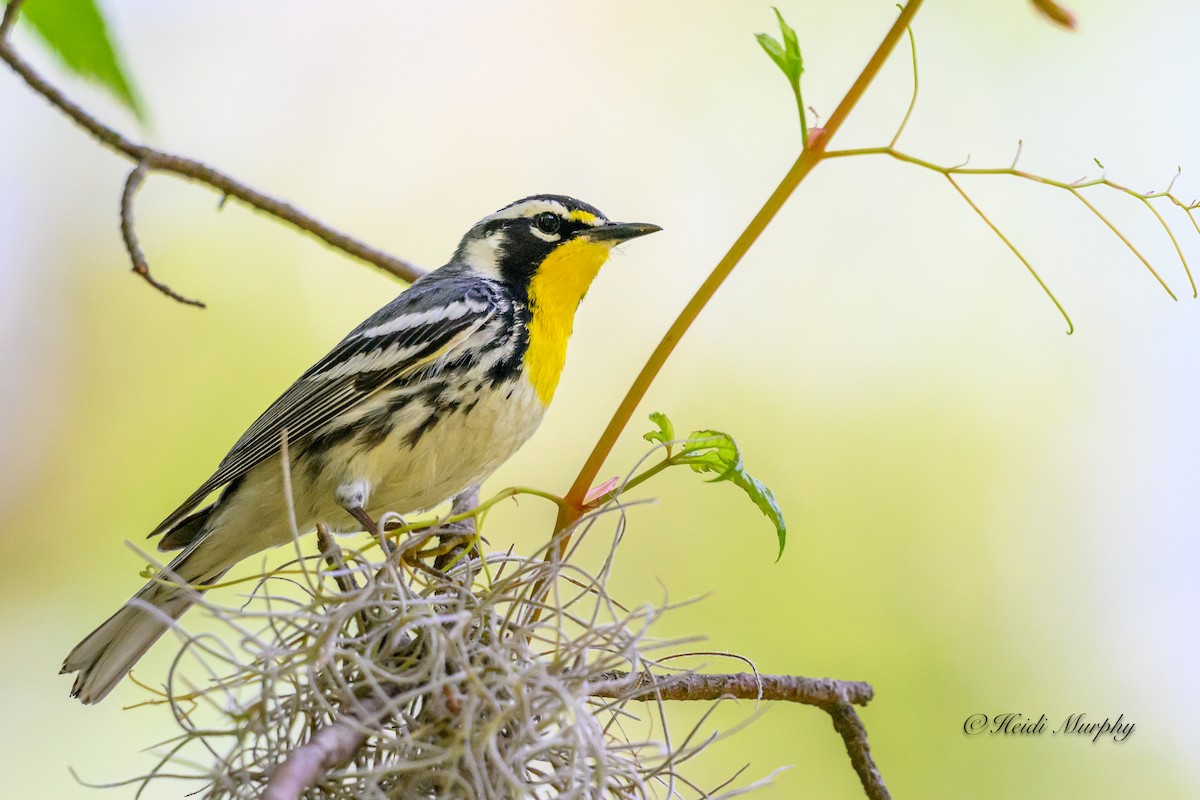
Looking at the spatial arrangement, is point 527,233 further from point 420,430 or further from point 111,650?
point 111,650

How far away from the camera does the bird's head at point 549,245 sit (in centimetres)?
256

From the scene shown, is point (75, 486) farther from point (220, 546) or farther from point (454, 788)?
point (454, 788)

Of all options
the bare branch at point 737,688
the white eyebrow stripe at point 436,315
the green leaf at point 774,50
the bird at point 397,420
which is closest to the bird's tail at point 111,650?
the bird at point 397,420

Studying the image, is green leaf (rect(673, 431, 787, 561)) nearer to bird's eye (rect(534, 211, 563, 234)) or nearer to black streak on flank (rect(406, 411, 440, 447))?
black streak on flank (rect(406, 411, 440, 447))

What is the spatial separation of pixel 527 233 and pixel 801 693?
1446 millimetres

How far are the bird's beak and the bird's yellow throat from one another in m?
0.02

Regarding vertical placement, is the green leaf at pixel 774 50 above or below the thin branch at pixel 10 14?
above

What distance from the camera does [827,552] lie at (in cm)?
348

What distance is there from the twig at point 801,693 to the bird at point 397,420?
88 cm

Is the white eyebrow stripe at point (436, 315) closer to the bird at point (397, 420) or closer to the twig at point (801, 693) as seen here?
the bird at point (397, 420)

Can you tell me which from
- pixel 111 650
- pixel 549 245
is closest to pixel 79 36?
pixel 111 650

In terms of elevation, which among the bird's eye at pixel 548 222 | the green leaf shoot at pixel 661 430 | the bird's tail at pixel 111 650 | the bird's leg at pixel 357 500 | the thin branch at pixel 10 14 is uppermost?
the bird's eye at pixel 548 222

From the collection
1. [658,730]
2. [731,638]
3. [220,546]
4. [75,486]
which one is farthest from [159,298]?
[658,730]

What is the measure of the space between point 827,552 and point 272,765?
2.46 meters
